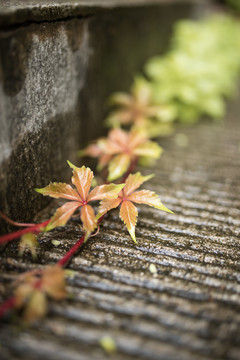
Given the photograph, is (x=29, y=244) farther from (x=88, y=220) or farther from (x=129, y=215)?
(x=129, y=215)

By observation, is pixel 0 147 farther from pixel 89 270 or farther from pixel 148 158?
pixel 148 158

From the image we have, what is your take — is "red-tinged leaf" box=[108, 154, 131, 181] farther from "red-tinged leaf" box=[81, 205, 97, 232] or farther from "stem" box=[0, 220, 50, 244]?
"stem" box=[0, 220, 50, 244]

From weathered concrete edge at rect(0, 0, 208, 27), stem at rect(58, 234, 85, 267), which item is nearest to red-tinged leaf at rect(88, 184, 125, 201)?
stem at rect(58, 234, 85, 267)

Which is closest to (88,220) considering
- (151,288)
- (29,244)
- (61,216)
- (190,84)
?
(61,216)

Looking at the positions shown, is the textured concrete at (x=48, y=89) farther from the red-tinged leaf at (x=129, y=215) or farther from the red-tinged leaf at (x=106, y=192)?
the red-tinged leaf at (x=129, y=215)

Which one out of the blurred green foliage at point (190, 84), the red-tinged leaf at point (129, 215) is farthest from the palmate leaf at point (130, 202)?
the blurred green foliage at point (190, 84)

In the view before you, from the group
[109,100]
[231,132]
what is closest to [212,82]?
[231,132]
